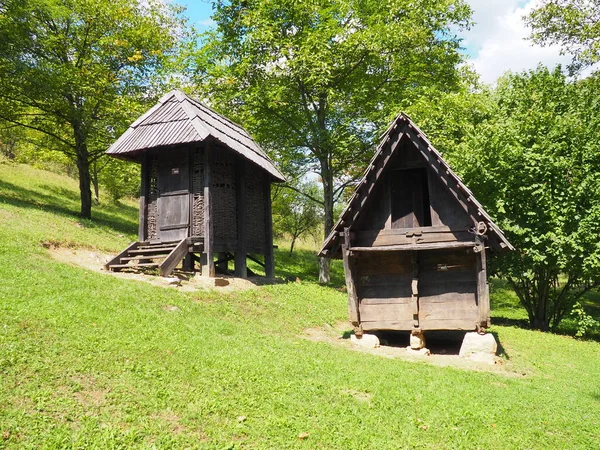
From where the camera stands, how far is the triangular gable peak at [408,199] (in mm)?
11719

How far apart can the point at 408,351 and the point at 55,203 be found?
23.9 metres

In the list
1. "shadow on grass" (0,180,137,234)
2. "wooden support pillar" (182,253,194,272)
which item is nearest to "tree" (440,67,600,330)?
"wooden support pillar" (182,253,194,272)

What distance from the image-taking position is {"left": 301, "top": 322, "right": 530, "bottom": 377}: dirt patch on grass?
36.8 ft

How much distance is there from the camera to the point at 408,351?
40.9 ft

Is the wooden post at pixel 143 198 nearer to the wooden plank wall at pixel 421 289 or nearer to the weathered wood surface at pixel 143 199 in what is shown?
the weathered wood surface at pixel 143 199

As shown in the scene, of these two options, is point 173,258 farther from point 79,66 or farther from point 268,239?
point 79,66

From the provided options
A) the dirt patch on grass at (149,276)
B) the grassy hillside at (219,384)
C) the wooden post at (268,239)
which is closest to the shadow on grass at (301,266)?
the wooden post at (268,239)

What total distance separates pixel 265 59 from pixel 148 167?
372 inches

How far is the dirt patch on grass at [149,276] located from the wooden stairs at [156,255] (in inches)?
11.1

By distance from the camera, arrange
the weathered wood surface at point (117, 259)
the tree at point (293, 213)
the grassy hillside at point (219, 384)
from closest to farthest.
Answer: the grassy hillside at point (219, 384), the weathered wood surface at point (117, 259), the tree at point (293, 213)

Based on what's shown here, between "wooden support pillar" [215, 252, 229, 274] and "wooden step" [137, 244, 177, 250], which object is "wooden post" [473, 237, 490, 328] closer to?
"wooden step" [137, 244, 177, 250]

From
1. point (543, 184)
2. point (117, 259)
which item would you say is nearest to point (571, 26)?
point (543, 184)

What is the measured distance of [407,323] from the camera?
1267 cm

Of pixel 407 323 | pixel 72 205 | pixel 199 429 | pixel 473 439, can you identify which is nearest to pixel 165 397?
pixel 199 429
